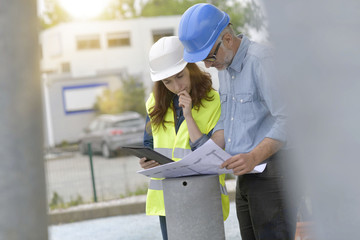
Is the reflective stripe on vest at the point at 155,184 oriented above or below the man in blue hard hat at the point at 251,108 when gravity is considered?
below

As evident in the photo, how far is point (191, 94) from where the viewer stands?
318 centimetres

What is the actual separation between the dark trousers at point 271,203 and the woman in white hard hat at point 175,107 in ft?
1.18

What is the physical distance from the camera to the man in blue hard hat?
2580 millimetres

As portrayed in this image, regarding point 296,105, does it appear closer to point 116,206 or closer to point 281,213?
point 281,213

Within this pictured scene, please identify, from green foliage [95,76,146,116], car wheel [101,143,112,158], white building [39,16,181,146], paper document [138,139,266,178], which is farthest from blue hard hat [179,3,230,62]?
white building [39,16,181,146]

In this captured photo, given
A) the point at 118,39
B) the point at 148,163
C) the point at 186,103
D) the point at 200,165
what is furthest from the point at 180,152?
the point at 118,39

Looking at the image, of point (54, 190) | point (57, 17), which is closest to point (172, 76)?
point (54, 190)

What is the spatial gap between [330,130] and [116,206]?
763 centimetres

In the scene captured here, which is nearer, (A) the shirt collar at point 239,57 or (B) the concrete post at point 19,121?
(B) the concrete post at point 19,121

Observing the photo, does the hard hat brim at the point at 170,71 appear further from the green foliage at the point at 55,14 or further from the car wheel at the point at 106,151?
the green foliage at the point at 55,14

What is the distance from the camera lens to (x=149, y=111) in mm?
3334

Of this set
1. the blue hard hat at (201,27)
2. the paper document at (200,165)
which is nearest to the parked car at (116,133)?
the paper document at (200,165)

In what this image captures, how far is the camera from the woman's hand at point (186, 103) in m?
2.99

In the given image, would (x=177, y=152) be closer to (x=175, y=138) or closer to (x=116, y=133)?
(x=175, y=138)
